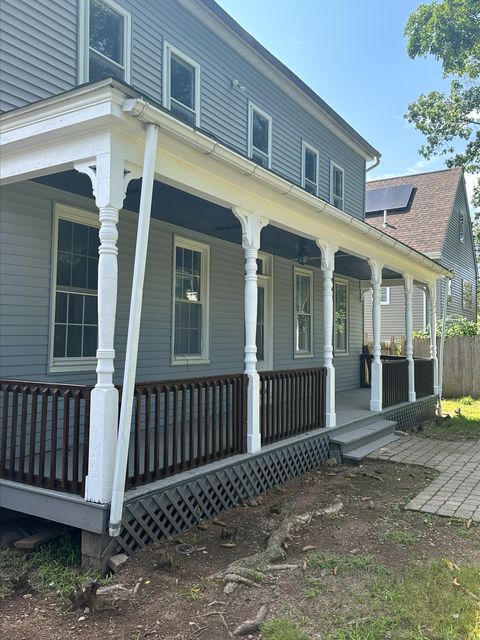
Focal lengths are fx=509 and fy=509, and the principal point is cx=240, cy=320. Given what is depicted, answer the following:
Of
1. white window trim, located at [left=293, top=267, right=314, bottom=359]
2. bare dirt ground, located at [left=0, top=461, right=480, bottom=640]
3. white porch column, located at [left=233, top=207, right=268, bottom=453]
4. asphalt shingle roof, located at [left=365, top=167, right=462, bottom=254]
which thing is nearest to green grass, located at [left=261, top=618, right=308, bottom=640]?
bare dirt ground, located at [left=0, top=461, right=480, bottom=640]

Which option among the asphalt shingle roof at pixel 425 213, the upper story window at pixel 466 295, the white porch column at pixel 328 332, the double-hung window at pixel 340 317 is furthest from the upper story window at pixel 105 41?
the upper story window at pixel 466 295

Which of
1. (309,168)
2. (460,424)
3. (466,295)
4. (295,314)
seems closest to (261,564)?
(295,314)

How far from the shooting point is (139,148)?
4.11 metres

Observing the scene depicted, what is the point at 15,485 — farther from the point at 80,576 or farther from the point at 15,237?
the point at 15,237

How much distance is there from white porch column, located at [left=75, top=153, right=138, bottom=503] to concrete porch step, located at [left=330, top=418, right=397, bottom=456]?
4.08 meters

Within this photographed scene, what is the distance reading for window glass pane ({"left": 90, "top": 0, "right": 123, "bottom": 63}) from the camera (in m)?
5.95

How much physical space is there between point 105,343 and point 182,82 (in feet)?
16.9

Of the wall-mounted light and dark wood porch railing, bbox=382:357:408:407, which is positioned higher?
the wall-mounted light

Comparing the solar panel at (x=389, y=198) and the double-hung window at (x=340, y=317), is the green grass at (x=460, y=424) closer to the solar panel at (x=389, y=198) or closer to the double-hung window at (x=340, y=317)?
the double-hung window at (x=340, y=317)

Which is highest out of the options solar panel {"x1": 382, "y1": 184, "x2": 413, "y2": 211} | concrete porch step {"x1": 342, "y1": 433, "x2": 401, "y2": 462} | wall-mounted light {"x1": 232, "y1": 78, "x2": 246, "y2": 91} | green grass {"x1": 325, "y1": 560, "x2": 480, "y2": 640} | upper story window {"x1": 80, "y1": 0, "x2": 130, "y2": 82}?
solar panel {"x1": 382, "y1": 184, "x2": 413, "y2": 211}

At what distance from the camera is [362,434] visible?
301 inches

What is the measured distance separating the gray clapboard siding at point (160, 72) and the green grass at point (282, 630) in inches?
195

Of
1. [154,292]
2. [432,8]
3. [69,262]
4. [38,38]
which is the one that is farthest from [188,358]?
[432,8]

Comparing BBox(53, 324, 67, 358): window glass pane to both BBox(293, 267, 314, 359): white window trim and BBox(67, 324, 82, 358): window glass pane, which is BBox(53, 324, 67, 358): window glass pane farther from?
BBox(293, 267, 314, 359): white window trim
